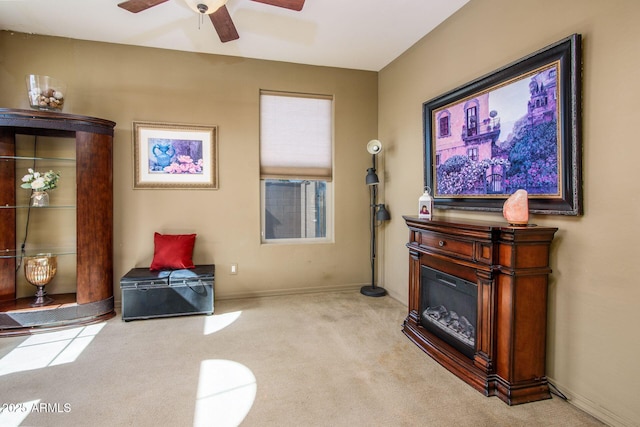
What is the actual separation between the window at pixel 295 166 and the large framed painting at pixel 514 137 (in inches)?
60.1

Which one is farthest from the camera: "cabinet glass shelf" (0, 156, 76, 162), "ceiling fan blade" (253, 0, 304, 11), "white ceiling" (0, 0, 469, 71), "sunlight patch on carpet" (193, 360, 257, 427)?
"cabinet glass shelf" (0, 156, 76, 162)

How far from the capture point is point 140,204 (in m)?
3.92

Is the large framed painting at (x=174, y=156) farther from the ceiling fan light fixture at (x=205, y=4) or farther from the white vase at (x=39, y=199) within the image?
the ceiling fan light fixture at (x=205, y=4)

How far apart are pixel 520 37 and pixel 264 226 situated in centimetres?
322

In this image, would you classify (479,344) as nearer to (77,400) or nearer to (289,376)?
(289,376)

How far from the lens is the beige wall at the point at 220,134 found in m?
3.72

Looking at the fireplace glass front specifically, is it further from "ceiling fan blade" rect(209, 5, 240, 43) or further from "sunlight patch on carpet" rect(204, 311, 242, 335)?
"ceiling fan blade" rect(209, 5, 240, 43)

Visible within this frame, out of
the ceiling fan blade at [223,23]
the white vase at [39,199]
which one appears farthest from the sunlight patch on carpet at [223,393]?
the ceiling fan blade at [223,23]

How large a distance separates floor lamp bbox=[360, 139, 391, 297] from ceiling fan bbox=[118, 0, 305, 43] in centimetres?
195

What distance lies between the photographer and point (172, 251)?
3.76 metres

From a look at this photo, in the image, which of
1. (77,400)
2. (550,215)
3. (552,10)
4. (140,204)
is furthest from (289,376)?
(552,10)

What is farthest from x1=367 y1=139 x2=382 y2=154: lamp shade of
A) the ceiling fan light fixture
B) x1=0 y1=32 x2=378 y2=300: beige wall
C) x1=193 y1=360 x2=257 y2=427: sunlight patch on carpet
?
x1=193 y1=360 x2=257 y2=427: sunlight patch on carpet

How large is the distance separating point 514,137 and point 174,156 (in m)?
3.44

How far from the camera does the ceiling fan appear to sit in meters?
2.31
